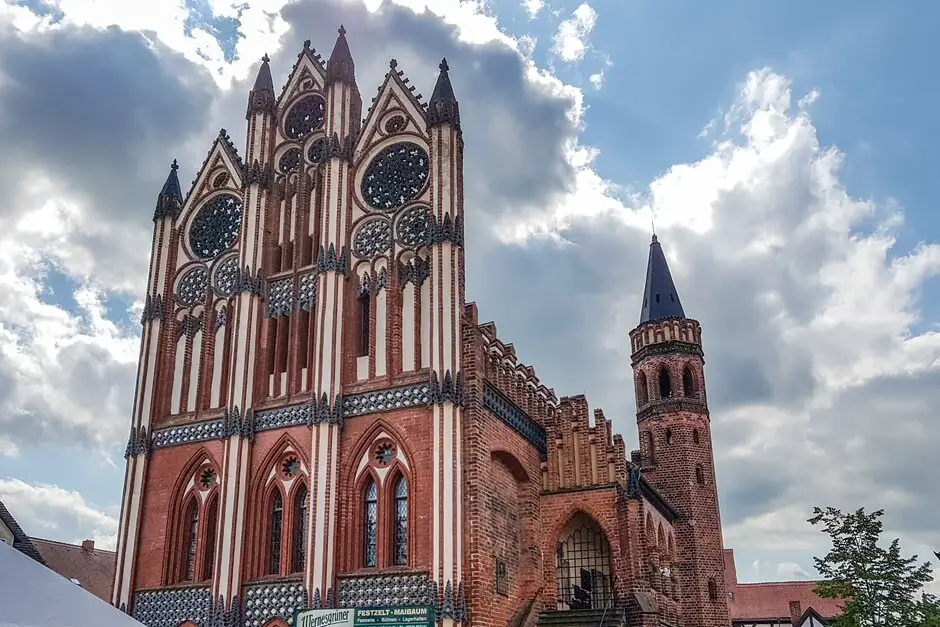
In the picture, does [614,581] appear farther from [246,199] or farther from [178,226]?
[178,226]

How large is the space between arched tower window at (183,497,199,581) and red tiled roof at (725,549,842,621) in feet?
135

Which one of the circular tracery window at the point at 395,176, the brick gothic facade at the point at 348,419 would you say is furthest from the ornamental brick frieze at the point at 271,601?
the circular tracery window at the point at 395,176

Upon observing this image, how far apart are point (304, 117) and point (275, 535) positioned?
13229 millimetres

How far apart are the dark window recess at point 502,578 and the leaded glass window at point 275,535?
5.63 metres

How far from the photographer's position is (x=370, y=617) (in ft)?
68.9

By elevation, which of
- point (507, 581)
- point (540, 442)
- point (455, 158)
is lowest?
point (507, 581)

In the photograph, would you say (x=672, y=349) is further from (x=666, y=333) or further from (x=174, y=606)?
(x=174, y=606)

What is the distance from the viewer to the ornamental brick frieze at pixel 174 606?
23438 millimetres

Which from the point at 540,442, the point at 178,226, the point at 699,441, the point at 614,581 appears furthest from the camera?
the point at 699,441

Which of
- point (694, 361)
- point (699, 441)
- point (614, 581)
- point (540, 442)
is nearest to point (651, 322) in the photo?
point (694, 361)

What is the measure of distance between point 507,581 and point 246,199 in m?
13.9

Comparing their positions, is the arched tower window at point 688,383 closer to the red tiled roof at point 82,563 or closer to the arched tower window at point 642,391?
the arched tower window at point 642,391

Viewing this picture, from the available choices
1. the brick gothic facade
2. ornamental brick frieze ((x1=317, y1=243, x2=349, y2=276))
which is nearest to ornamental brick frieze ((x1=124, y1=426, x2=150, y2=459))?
the brick gothic facade

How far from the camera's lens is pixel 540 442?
86.8 feet
